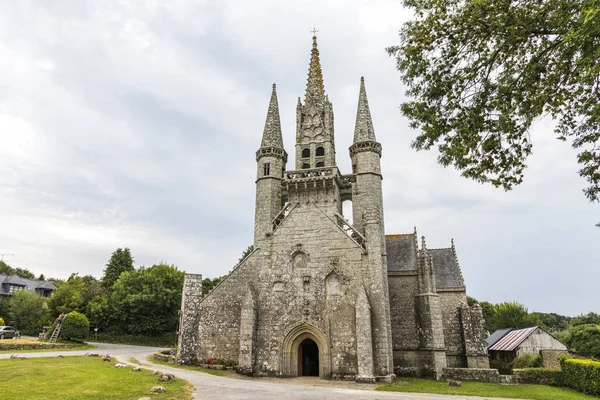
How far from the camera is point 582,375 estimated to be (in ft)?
59.4

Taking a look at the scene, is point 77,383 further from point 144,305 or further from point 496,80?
point 144,305

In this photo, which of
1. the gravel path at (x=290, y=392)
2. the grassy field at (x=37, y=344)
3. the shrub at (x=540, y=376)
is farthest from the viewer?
the grassy field at (x=37, y=344)

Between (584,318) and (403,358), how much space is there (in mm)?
40291

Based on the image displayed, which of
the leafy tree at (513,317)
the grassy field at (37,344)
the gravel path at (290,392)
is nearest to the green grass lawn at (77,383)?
the gravel path at (290,392)

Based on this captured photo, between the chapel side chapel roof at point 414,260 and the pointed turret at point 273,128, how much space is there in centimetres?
1160

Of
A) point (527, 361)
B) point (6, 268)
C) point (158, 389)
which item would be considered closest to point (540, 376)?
point (527, 361)

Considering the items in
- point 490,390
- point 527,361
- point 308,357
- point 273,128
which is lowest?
point 490,390

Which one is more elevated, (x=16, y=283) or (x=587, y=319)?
(x=16, y=283)

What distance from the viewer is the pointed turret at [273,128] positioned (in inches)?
1085

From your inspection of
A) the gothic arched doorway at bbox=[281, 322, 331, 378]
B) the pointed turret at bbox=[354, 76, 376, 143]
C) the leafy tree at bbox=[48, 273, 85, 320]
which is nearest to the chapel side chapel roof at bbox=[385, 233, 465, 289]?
the gothic arched doorway at bbox=[281, 322, 331, 378]

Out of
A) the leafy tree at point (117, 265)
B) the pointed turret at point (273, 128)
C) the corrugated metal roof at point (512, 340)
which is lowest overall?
the corrugated metal roof at point (512, 340)

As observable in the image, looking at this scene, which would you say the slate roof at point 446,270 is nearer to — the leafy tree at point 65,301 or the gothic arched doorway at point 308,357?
the gothic arched doorway at point 308,357

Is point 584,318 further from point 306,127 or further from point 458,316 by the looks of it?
point 306,127

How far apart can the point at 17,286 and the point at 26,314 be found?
13.5 meters
